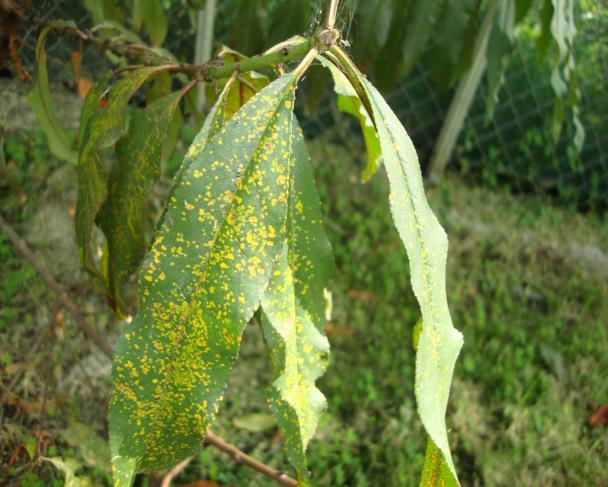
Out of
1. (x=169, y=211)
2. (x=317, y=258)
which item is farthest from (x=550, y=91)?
(x=169, y=211)

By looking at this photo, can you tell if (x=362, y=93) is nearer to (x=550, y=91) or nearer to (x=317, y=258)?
(x=317, y=258)

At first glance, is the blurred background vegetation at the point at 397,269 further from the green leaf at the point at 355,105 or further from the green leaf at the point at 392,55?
the green leaf at the point at 355,105

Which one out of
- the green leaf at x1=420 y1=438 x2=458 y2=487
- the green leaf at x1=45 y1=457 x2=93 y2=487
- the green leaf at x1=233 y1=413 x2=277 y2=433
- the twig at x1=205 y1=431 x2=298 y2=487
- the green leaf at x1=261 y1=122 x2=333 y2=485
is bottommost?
the green leaf at x1=233 y1=413 x2=277 y2=433

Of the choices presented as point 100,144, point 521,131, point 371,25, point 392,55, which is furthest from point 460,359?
point 521,131

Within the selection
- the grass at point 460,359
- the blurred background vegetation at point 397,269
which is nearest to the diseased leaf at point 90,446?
the blurred background vegetation at point 397,269

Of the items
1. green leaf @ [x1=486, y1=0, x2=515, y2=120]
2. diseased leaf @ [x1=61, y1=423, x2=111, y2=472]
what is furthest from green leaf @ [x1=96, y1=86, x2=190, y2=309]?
green leaf @ [x1=486, y1=0, x2=515, y2=120]

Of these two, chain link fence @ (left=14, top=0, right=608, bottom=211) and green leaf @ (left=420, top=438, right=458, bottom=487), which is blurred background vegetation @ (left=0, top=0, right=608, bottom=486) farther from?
green leaf @ (left=420, top=438, right=458, bottom=487)
